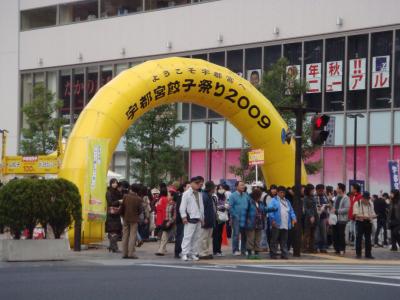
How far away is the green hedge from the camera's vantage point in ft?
64.5

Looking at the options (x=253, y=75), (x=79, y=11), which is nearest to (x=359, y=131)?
(x=253, y=75)

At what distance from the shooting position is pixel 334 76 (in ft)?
149

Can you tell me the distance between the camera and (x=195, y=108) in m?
52.3

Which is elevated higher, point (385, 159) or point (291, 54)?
point (291, 54)

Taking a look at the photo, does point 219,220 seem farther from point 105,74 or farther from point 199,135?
point 105,74

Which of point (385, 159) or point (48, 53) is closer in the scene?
point (385, 159)

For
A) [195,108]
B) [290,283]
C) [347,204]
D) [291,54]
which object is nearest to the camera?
[290,283]

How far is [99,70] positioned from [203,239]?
35.2 metres

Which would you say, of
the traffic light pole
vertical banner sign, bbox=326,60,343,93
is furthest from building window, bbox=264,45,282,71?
the traffic light pole

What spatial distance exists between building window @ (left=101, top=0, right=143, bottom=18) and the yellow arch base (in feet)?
88.7

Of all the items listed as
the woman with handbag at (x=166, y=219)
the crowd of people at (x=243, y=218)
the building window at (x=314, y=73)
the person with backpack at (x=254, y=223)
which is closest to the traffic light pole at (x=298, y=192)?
the crowd of people at (x=243, y=218)

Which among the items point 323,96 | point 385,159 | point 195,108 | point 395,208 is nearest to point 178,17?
point 195,108

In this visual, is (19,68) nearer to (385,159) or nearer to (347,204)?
(385,159)

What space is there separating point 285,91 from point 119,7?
19.3 meters
